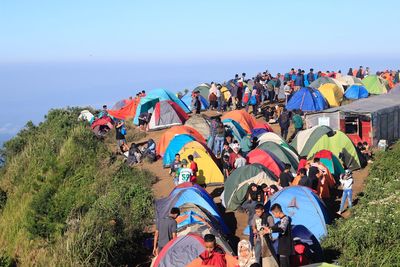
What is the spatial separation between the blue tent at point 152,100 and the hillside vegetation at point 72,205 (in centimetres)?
281

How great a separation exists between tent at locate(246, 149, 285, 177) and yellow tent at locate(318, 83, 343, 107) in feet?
37.5

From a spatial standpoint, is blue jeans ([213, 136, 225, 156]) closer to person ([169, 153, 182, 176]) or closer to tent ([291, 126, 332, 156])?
person ([169, 153, 182, 176])

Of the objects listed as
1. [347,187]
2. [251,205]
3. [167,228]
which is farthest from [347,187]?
[167,228]

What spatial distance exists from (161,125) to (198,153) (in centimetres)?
773

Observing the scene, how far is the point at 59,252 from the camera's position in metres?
10.2

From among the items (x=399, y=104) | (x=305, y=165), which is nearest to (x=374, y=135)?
(x=399, y=104)

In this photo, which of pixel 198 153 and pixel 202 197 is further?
pixel 198 153

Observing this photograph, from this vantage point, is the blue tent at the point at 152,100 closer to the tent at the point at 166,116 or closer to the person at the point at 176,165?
the tent at the point at 166,116

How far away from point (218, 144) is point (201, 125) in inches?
133

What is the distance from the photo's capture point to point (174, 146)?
18984 mm

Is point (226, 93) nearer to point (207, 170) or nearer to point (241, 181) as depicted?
point (207, 170)

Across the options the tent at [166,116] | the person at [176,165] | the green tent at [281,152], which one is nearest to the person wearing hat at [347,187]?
the green tent at [281,152]

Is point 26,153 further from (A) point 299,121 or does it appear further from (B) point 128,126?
(A) point 299,121

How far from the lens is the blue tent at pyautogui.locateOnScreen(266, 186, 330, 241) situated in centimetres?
1162
